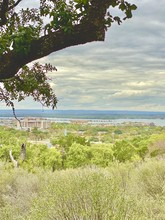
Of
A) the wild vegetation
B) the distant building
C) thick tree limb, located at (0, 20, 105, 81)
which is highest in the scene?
thick tree limb, located at (0, 20, 105, 81)

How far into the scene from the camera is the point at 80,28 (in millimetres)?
2740

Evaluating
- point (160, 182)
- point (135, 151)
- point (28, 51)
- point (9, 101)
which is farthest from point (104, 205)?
point (135, 151)

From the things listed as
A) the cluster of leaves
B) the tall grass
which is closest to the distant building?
the cluster of leaves

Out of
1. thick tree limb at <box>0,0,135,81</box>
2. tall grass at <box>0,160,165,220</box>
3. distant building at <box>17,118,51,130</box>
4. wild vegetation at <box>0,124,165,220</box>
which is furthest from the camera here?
wild vegetation at <box>0,124,165,220</box>

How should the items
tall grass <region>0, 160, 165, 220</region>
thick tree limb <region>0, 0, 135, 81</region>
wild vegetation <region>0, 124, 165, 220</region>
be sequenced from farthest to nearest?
wild vegetation <region>0, 124, 165, 220</region> < tall grass <region>0, 160, 165, 220</region> < thick tree limb <region>0, 0, 135, 81</region>

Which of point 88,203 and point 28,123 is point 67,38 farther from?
point 88,203

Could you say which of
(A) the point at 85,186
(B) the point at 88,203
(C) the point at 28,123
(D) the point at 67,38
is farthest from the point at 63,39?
(A) the point at 85,186

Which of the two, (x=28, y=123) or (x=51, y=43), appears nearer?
(x=51, y=43)

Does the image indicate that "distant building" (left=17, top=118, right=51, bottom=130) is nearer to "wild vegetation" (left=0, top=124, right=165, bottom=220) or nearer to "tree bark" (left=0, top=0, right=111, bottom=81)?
"wild vegetation" (left=0, top=124, right=165, bottom=220)

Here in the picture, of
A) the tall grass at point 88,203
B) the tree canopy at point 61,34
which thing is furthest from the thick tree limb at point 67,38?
the tall grass at point 88,203

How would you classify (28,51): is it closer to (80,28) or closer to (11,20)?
(80,28)

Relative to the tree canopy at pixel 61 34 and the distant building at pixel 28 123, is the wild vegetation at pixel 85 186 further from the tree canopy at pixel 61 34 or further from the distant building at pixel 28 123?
the tree canopy at pixel 61 34

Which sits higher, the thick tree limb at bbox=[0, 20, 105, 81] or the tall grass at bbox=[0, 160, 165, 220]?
the thick tree limb at bbox=[0, 20, 105, 81]

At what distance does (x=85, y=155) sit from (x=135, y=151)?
16.1ft
